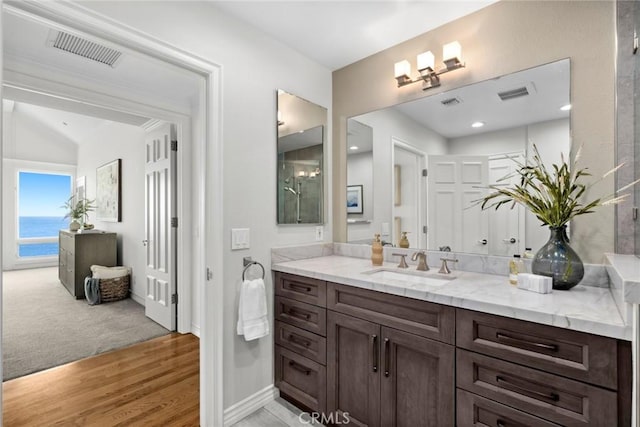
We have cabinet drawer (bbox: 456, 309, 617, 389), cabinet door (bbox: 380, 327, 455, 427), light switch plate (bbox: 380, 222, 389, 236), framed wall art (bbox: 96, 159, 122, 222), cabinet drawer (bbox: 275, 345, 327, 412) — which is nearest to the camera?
cabinet drawer (bbox: 456, 309, 617, 389)

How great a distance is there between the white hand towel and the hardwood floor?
673 millimetres

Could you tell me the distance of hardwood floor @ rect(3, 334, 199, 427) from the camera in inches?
73.5

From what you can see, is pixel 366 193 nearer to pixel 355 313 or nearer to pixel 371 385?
pixel 355 313

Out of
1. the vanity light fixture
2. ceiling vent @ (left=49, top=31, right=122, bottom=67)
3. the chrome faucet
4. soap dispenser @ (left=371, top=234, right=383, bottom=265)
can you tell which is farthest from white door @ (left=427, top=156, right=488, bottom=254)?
ceiling vent @ (left=49, top=31, right=122, bottom=67)

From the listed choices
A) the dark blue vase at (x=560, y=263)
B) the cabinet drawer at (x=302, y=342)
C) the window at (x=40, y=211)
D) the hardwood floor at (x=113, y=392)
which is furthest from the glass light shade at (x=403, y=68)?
the window at (x=40, y=211)

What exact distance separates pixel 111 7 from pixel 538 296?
7.65 ft

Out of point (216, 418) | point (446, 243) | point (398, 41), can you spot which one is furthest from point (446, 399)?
point (398, 41)

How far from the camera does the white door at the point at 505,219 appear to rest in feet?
5.53

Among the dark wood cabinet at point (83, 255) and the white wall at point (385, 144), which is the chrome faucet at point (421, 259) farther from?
the dark wood cabinet at point (83, 255)

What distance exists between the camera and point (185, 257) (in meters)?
3.12

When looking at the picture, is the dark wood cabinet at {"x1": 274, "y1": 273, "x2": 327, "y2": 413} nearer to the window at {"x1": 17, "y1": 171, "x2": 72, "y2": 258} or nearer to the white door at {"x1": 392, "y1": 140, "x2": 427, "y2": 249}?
the white door at {"x1": 392, "y1": 140, "x2": 427, "y2": 249}

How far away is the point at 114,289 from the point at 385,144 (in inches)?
168

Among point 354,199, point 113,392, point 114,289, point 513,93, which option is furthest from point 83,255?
point 513,93

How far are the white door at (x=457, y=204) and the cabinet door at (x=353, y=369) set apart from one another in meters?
0.81
